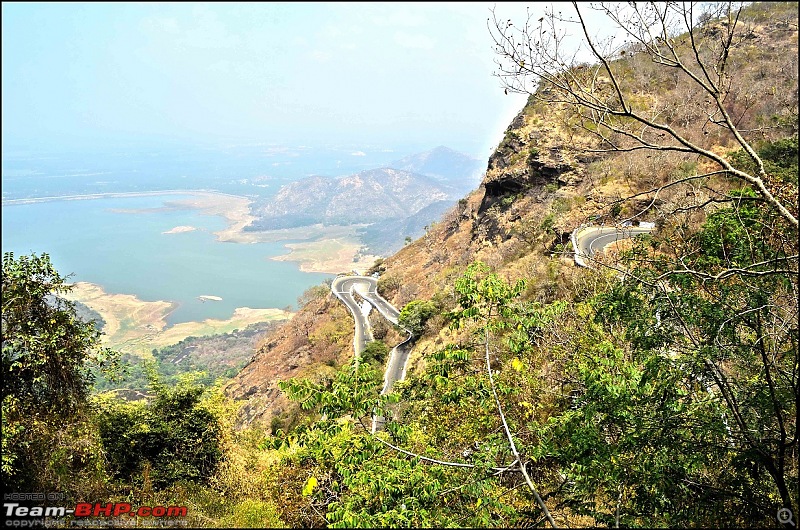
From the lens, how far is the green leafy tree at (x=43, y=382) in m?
7.23

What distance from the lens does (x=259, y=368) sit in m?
39.0

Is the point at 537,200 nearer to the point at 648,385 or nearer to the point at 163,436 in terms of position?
the point at 163,436

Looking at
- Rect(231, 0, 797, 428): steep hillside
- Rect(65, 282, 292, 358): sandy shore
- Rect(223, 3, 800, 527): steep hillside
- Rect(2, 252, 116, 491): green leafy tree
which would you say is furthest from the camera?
Rect(65, 282, 292, 358): sandy shore

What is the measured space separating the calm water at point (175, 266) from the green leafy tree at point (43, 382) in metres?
102

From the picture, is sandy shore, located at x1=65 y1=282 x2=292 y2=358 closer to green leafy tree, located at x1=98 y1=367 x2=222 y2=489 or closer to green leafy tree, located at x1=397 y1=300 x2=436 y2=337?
green leafy tree, located at x1=397 y1=300 x2=436 y2=337

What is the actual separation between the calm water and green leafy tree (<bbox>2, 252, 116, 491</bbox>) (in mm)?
101965

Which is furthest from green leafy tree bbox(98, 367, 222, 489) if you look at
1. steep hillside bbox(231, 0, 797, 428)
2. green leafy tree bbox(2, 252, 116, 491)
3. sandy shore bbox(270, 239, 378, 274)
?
sandy shore bbox(270, 239, 378, 274)

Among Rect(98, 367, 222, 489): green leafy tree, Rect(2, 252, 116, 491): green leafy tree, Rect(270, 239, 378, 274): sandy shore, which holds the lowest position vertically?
Rect(270, 239, 378, 274): sandy shore

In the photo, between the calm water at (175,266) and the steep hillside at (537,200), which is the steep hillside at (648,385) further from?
the calm water at (175,266)

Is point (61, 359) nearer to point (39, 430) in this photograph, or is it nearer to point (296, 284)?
point (39, 430)

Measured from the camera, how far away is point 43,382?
7812 mm

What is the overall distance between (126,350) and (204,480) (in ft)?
276

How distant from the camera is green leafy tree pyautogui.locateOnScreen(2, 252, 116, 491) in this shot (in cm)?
723

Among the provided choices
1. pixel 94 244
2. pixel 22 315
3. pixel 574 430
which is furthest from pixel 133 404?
pixel 94 244
